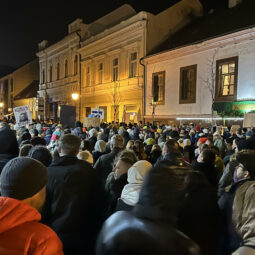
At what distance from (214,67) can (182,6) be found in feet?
30.2

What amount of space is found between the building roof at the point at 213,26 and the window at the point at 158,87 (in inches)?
83.2

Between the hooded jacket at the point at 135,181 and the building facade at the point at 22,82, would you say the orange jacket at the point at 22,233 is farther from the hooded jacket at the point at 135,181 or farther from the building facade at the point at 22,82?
the building facade at the point at 22,82

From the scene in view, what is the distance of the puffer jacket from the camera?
1805 millimetres

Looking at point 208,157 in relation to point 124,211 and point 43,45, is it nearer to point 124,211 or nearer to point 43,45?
point 124,211

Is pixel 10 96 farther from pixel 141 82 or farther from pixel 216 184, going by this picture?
pixel 216 184

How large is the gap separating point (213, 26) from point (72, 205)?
67.3 ft

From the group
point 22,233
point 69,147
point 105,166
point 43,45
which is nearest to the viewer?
point 22,233

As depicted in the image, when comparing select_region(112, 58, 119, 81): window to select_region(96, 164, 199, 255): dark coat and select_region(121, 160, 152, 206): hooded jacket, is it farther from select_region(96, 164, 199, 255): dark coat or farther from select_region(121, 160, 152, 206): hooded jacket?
select_region(96, 164, 199, 255): dark coat

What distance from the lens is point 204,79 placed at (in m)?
18.1

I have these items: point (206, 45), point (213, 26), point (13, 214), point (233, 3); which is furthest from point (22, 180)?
point (233, 3)

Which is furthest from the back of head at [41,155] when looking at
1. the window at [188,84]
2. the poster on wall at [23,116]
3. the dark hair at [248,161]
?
the window at [188,84]

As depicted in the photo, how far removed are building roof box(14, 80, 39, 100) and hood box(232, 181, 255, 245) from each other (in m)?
44.1

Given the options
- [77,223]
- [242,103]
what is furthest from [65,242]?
[242,103]

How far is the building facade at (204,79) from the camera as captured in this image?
15.7 m
